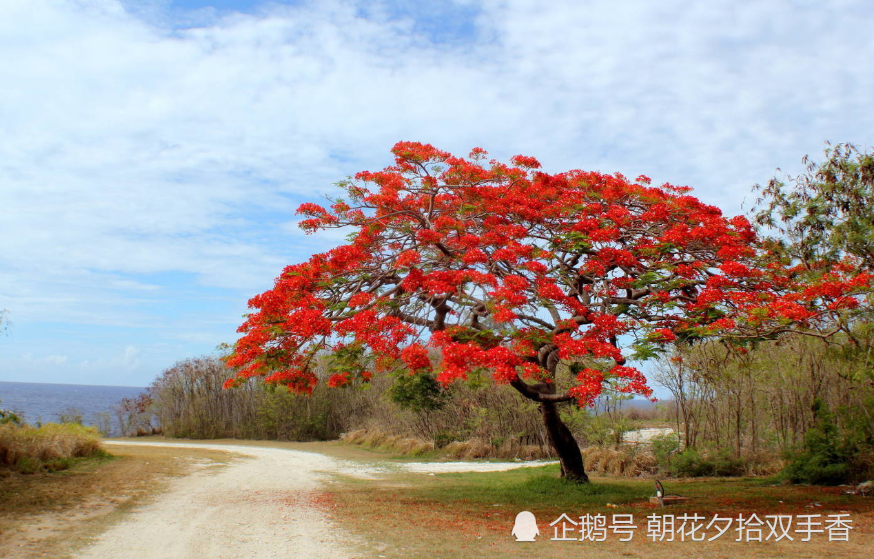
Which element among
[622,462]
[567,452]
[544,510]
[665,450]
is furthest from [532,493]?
[665,450]

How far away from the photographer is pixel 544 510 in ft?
28.9

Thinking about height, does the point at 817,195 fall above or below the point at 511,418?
above

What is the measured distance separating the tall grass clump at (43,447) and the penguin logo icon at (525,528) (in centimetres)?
945

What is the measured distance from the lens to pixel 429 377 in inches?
784

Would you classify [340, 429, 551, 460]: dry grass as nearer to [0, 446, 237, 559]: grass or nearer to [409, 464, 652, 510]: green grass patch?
[409, 464, 652, 510]: green grass patch

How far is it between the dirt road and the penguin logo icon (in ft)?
6.10

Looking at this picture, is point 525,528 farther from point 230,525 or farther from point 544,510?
point 230,525

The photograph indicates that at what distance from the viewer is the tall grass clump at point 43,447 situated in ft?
35.6

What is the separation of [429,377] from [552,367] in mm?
10192

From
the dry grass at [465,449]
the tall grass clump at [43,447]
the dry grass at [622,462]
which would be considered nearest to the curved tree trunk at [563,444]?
the dry grass at [622,462]

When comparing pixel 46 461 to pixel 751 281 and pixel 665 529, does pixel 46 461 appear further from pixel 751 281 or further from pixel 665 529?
pixel 751 281

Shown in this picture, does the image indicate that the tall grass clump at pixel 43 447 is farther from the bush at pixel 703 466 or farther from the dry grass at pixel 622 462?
the bush at pixel 703 466

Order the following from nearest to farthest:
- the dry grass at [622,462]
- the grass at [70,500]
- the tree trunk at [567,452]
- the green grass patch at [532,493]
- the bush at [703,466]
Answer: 1. the grass at [70,500]
2. the green grass patch at [532,493]
3. the tree trunk at [567,452]
4. the bush at [703,466]
5. the dry grass at [622,462]

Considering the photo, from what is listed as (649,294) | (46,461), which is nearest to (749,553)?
(649,294)
